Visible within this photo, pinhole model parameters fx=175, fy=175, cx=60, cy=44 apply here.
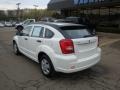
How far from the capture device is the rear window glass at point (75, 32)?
16.5 ft

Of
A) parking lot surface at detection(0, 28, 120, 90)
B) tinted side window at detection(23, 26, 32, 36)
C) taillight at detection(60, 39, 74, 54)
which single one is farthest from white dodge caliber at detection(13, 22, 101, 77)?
tinted side window at detection(23, 26, 32, 36)

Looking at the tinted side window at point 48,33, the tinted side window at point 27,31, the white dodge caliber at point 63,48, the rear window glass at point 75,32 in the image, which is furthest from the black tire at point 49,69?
the tinted side window at point 27,31

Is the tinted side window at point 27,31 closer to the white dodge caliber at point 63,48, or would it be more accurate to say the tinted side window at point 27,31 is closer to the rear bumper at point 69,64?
the white dodge caliber at point 63,48

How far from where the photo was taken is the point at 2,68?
20.9ft

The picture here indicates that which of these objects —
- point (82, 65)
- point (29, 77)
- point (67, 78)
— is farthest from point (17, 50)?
point (82, 65)

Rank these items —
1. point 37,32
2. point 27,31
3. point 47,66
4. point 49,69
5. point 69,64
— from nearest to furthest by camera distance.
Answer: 1. point 69,64
2. point 49,69
3. point 47,66
4. point 37,32
5. point 27,31

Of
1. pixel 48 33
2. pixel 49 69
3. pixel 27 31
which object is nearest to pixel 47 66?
pixel 49 69

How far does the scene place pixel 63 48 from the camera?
4762 mm

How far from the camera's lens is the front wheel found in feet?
17.0

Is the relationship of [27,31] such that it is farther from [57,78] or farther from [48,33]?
[57,78]

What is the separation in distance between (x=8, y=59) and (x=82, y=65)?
3903mm

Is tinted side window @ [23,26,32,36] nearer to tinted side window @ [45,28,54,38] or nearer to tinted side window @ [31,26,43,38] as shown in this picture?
tinted side window @ [31,26,43,38]

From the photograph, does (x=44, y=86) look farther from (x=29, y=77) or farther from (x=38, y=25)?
(x=38, y=25)

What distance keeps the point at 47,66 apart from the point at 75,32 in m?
1.35
